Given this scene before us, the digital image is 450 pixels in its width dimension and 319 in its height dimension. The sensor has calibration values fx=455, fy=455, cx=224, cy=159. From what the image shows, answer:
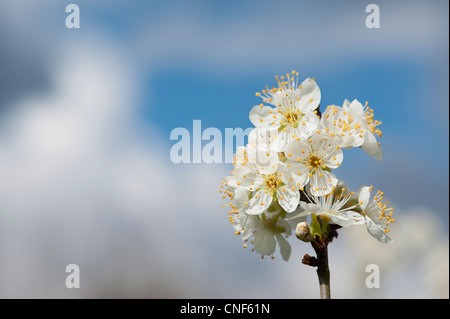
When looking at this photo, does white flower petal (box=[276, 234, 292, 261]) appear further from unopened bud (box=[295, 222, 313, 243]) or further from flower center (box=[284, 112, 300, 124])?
flower center (box=[284, 112, 300, 124])

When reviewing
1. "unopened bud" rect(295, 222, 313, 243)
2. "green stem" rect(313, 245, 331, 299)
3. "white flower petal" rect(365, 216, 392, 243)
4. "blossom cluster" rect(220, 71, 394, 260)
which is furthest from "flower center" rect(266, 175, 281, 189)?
"white flower petal" rect(365, 216, 392, 243)

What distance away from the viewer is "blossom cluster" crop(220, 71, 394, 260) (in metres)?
1.99

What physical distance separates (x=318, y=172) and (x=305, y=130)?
20cm

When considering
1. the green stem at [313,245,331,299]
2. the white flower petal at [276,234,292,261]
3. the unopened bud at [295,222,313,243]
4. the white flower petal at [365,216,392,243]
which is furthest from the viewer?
the white flower petal at [276,234,292,261]

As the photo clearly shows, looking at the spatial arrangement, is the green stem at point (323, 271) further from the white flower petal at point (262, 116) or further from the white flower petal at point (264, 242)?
the white flower petal at point (262, 116)

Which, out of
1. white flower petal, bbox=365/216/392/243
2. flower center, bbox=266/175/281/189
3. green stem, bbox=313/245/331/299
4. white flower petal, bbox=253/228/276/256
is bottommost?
green stem, bbox=313/245/331/299

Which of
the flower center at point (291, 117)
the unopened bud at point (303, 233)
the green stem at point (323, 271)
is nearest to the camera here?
the green stem at point (323, 271)

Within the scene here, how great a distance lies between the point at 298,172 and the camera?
1.99 metres

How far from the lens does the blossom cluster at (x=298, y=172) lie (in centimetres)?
199

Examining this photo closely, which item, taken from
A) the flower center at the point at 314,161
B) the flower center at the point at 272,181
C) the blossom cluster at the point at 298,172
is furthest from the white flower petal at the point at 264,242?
the flower center at the point at 314,161

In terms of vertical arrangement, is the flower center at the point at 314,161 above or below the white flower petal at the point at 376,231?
above

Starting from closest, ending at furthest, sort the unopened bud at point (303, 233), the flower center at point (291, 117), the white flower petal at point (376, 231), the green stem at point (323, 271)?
the green stem at point (323, 271) → the unopened bud at point (303, 233) → the white flower petal at point (376, 231) → the flower center at point (291, 117)

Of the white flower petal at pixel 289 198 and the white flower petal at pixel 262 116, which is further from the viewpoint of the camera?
the white flower petal at pixel 262 116
